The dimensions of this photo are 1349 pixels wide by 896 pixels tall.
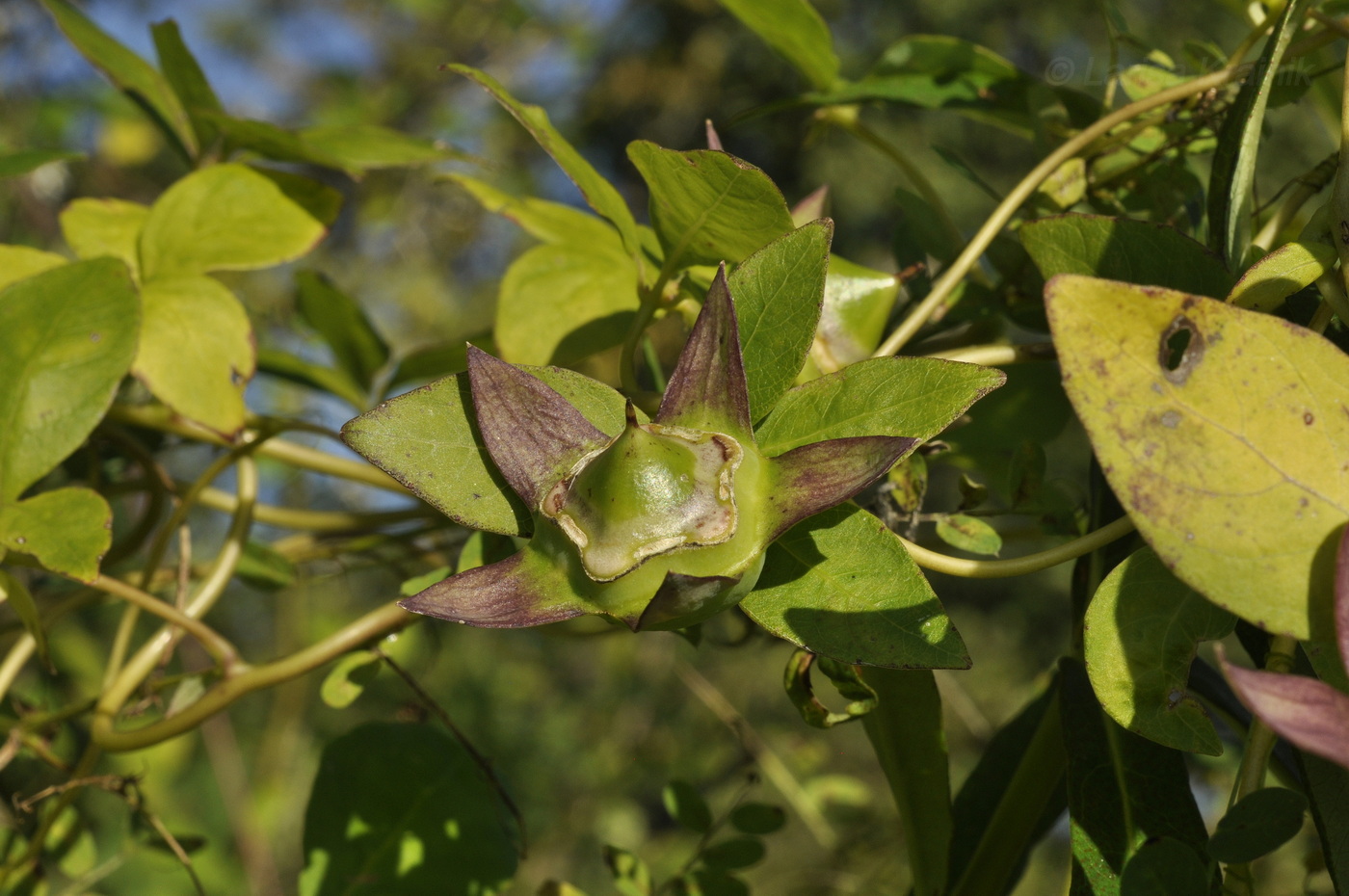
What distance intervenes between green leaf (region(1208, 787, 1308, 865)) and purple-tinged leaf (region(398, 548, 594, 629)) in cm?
17

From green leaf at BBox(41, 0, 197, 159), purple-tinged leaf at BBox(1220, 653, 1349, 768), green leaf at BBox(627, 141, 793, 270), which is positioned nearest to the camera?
purple-tinged leaf at BBox(1220, 653, 1349, 768)

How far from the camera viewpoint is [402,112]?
1.83 metres

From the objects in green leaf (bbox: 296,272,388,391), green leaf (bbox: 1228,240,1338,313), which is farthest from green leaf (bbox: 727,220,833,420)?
green leaf (bbox: 296,272,388,391)

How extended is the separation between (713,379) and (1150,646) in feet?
0.42

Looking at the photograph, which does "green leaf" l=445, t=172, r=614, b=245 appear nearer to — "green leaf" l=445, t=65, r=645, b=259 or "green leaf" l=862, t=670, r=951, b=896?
"green leaf" l=445, t=65, r=645, b=259

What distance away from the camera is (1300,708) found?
18 centimetres

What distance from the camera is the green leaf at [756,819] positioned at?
1.79 feet

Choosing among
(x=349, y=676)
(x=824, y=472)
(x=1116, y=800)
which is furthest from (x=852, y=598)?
(x=349, y=676)

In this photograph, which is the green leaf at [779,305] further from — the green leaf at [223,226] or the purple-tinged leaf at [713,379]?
the green leaf at [223,226]

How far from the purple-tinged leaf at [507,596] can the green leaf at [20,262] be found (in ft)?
0.90

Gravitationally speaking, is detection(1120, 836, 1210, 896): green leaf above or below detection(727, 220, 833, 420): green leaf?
below

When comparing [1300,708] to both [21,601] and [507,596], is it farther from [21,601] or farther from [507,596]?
Result: [21,601]

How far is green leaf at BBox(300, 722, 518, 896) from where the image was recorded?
0.49m

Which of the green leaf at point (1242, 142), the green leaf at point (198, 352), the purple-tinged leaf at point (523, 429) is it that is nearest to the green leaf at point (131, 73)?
the green leaf at point (198, 352)
